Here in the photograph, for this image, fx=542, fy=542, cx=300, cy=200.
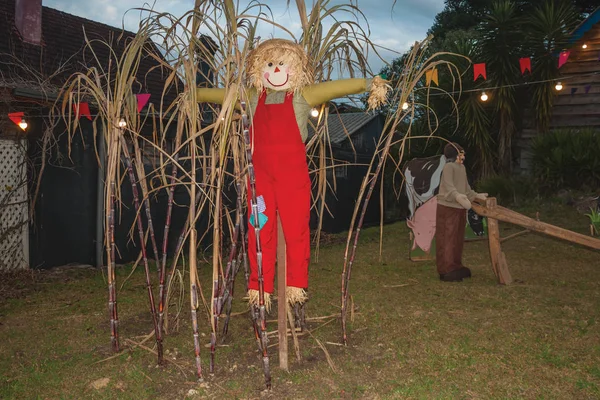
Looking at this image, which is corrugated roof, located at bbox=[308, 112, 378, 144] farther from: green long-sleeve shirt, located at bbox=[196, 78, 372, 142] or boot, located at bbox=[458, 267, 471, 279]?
green long-sleeve shirt, located at bbox=[196, 78, 372, 142]

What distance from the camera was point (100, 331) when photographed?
4188 millimetres

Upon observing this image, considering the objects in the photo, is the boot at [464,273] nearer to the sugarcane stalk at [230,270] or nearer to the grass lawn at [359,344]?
the grass lawn at [359,344]

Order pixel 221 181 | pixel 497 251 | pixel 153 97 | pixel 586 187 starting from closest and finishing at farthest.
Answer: pixel 221 181 < pixel 497 251 < pixel 153 97 < pixel 586 187

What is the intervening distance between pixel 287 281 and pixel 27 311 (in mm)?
2850

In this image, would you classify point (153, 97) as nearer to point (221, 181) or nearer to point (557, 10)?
point (221, 181)

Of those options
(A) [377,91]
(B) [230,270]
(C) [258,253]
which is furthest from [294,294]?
(A) [377,91]

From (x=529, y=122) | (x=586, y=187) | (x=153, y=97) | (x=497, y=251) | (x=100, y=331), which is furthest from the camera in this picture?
(x=529, y=122)

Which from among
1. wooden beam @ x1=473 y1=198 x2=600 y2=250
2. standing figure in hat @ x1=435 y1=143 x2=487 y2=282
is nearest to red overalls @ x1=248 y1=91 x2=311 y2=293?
wooden beam @ x1=473 y1=198 x2=600 y2=250

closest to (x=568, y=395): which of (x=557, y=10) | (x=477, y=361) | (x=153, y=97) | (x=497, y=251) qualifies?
(x=477, y=361)

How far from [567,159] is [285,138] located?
9214mm

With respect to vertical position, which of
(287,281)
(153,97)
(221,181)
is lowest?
(287,281)

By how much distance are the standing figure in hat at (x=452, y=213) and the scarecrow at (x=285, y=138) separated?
8.77ft

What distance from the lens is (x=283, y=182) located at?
3.28 meters

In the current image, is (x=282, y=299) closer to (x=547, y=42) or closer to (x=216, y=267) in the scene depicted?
(x=216, y=267)
